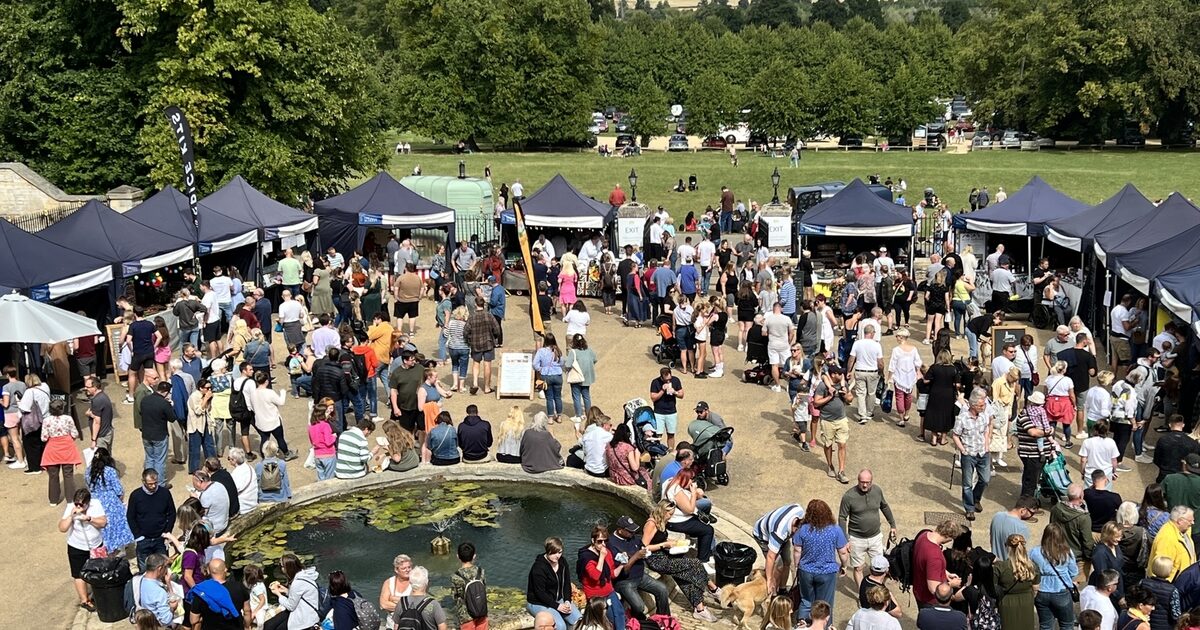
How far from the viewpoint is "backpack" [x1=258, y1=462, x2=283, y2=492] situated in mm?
12234

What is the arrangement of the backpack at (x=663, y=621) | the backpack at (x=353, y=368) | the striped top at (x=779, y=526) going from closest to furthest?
1. the backpack at (x=663, y=621)
2. the striped top at (x=779, y=526)
3. the backpack at (x=353, y=368)

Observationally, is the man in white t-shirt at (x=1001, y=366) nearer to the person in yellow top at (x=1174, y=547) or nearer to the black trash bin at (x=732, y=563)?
the person in yellow top at (x=1174, y=547)

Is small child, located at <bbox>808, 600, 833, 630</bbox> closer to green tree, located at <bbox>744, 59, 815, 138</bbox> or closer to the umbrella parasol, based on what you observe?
the umbrella parasol

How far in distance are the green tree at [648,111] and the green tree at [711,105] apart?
1.83 meters

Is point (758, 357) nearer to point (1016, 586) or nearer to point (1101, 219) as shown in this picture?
point (1101, 219)

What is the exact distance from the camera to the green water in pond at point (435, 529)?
11.3 m

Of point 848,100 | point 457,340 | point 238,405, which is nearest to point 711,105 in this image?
point 848,100

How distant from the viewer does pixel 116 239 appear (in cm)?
1931

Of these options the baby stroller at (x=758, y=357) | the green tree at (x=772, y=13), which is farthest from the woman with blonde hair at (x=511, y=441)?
the green tree at (x=772, y=13)

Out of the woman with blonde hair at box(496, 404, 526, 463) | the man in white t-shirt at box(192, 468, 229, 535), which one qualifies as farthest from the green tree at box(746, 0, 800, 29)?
the man in white t-shirt at box(192, 468, 229, 535)

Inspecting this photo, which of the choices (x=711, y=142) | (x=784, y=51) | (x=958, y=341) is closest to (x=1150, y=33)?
(x=711, y=142)

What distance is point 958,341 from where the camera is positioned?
774 inches

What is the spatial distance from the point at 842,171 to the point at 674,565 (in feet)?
134

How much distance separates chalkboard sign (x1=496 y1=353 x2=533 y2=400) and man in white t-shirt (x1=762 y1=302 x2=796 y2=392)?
3.42 meters
